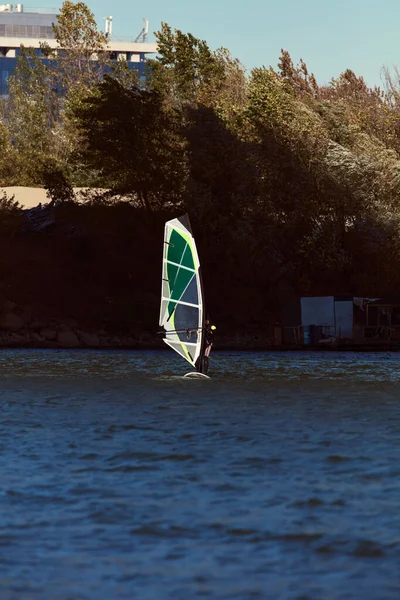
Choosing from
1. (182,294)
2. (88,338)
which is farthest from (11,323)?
(182,294)

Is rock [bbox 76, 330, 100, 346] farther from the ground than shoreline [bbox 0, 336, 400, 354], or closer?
farther from the ground

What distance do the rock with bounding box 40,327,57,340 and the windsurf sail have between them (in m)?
31.9

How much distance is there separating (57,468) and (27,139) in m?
94.2

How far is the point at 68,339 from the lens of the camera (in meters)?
71.0

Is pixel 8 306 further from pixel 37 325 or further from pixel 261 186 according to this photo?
pixel 261 186

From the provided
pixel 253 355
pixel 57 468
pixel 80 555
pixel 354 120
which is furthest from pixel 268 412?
pixel 354 120

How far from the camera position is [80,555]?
1187cm

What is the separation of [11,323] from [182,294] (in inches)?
1392

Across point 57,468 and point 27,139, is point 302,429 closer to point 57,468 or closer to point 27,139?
point 57,468

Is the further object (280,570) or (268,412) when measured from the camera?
(268,412)

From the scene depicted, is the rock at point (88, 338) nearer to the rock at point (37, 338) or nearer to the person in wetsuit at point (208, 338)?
the rock at point (37, 338)

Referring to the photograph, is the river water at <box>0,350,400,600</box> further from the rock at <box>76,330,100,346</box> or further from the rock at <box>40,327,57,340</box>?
the rock at <box>40,327,57,340</box>

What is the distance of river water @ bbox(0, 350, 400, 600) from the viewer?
10969 mm

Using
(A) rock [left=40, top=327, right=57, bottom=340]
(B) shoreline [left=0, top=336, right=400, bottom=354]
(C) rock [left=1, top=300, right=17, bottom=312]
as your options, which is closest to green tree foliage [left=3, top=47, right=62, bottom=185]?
(C) rock [left=1, top=300, right=17, bottom=312]
